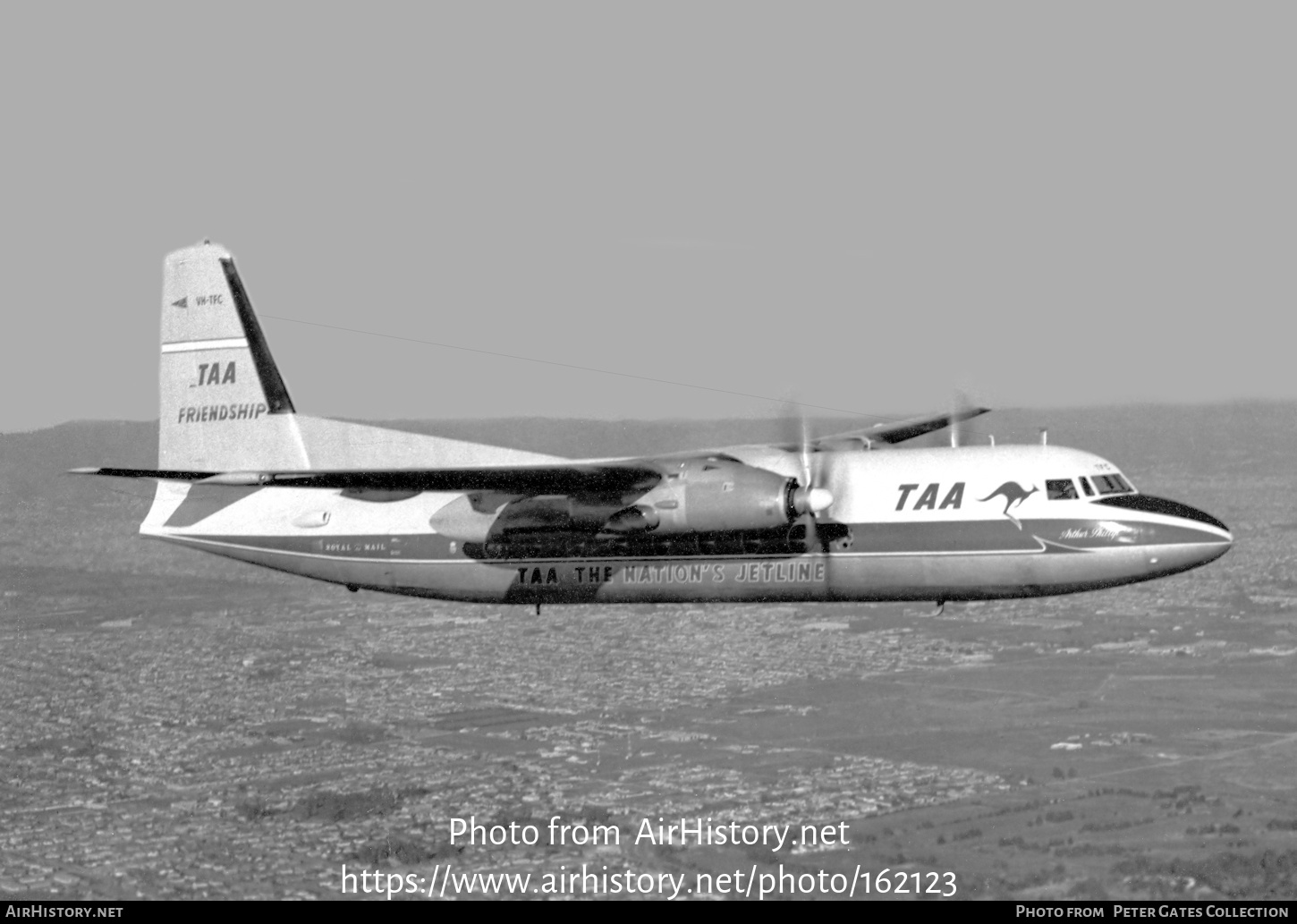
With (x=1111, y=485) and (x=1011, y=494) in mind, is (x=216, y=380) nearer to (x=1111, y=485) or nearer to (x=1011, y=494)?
(x=1011, y=494)

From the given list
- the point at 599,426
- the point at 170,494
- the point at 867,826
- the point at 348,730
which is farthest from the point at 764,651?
the point at 170,494

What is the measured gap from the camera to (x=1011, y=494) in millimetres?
31203

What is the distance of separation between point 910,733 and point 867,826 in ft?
103

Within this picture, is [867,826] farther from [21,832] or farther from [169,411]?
[169,411]

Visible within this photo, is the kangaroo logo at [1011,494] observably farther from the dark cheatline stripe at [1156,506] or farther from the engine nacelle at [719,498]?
the engine nacelle at [719,498]

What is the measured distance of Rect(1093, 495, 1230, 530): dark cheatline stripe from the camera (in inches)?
1198

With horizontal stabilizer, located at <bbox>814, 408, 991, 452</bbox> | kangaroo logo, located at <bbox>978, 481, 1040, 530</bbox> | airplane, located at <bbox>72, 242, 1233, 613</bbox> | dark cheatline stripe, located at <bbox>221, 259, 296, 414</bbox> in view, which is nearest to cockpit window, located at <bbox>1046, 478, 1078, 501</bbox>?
airplane, located at <bbox>72, 242, 1233, 613</bbox>

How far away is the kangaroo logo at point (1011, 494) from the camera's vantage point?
31.1m

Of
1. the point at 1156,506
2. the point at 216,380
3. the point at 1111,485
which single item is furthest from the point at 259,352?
the point at 1156,506

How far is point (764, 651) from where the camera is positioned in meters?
166

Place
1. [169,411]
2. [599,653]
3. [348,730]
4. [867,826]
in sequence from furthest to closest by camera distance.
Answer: [599,653] < [348,730] < [867,826] < [169,411]

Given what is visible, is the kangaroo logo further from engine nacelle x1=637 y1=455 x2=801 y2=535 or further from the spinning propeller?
engine nacelle x1=637 y1=455 x2=801 y2=535

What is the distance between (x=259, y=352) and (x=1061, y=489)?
21093 mm

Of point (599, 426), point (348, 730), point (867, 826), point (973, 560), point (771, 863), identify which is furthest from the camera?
point (599, 426)
